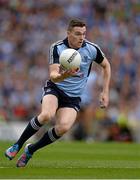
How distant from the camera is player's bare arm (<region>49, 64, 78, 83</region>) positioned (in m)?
9.31

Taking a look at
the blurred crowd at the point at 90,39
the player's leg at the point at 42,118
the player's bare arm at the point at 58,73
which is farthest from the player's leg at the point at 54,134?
the blurred crowd at the point at 90,39

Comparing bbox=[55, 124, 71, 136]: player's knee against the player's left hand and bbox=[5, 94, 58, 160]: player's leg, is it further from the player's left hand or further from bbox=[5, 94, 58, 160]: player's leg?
the player's left hand

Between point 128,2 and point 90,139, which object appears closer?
point 90,139

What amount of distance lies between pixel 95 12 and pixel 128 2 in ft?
3.99

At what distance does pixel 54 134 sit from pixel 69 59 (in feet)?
4.07

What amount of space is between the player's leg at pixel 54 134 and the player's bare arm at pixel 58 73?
65 centimetres

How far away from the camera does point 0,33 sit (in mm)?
24312

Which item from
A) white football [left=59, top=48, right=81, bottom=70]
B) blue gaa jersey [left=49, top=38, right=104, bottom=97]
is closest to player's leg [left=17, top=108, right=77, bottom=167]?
blue gaa jersey [left=49, top=38, right=104, bottom=97]

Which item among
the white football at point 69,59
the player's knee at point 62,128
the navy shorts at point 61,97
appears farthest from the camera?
the navy shorts at point 61,97

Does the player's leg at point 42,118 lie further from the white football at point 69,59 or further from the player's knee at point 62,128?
the white football at point 69,59

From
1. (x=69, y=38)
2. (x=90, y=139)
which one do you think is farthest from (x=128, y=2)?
(x=69, y=38)

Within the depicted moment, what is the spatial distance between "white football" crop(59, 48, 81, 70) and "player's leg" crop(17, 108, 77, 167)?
2.87 ft

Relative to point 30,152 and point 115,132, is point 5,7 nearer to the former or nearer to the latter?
point 115,132

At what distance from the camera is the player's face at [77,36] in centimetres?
1027
